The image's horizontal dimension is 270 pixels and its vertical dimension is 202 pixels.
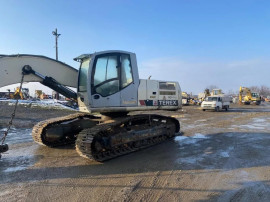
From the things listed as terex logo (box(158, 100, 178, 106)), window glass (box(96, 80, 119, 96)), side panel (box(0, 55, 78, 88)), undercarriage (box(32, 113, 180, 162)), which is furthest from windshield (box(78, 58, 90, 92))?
terex logo (box(158, 100, 178, 106))

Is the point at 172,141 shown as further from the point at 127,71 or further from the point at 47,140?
the point at 47,140

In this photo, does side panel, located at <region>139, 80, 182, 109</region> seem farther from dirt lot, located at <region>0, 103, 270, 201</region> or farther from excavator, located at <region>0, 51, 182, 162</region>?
dirt lot, located at <region>0, 103, 270, 201</region>

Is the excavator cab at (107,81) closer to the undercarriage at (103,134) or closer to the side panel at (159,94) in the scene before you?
the side panel at (159,94)

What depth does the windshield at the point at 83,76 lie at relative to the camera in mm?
6395

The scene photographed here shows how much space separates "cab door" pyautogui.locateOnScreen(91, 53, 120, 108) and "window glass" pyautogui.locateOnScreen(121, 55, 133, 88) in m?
0.17

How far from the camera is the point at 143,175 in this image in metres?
4.88

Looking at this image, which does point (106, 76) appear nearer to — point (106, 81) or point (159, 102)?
point (106, 81)

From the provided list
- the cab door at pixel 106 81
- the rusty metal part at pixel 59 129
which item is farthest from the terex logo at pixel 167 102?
the rusty metal part at pixel 59 129

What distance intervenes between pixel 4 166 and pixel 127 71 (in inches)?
158

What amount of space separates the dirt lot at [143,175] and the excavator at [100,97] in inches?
16.8

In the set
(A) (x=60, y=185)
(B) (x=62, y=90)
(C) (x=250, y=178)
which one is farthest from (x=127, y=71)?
→ (C) (x=250, y=178)

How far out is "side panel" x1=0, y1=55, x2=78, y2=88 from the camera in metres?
5.20

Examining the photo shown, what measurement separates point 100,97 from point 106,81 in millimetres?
487

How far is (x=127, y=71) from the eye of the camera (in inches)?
269
